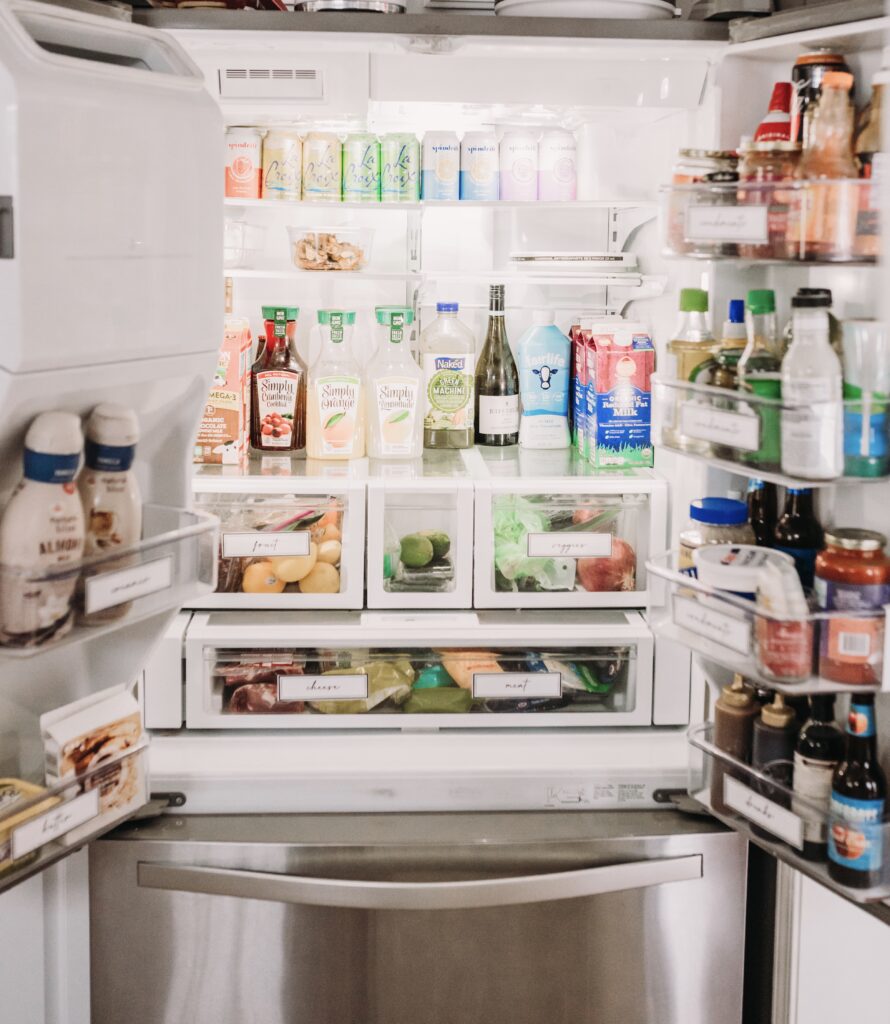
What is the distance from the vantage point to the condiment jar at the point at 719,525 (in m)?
1.61

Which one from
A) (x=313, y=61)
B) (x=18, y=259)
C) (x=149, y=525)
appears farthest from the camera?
(x=313, y=61)

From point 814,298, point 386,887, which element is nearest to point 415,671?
point 386,887

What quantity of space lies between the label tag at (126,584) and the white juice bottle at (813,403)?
755 millimetres

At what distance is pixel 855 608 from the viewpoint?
1376 millimetres

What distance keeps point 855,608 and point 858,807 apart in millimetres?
232

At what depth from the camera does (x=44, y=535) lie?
1.27 metres

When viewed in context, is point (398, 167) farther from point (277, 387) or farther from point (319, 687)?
point (319, 687)

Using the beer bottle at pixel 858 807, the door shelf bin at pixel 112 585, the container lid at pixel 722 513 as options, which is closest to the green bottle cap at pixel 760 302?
the container lid at pixel 722 513

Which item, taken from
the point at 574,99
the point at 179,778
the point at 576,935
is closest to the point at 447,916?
the point at 576,935

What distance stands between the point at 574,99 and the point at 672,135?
226 mm

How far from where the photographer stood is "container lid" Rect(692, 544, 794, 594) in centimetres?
146

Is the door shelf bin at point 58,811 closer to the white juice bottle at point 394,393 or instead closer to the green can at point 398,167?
the white juice bottle at point 394,393

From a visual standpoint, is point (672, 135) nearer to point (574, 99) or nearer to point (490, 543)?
point (574, 99)

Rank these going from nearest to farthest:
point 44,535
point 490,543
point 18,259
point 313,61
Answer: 1. point 18,259
2. point 44,535
3. point 313,61
4. point 490,543
